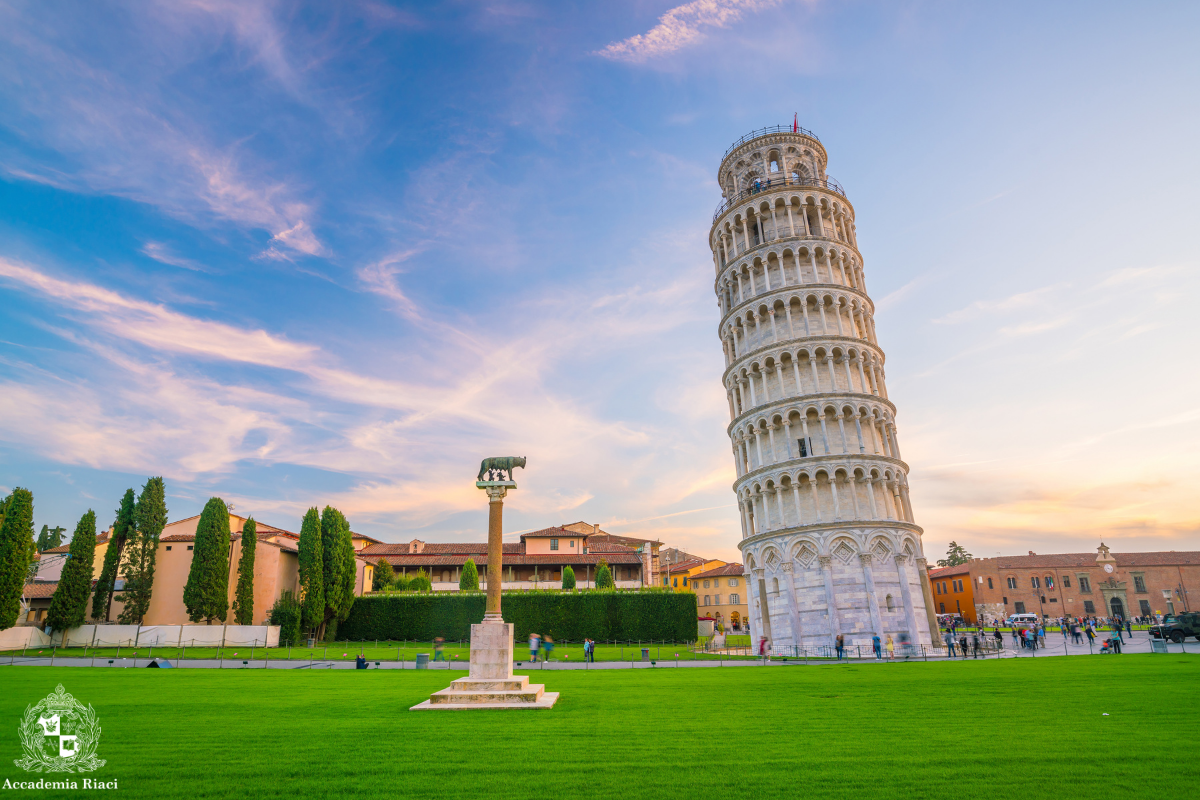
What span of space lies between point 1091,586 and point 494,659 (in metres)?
108

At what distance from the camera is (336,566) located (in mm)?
52375

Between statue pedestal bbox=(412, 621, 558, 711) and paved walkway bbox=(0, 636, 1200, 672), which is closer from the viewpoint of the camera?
statue pedestal bbox=(412, 621, 558, 711)

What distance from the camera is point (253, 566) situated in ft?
169

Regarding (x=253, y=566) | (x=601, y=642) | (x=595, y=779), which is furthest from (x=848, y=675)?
(x=253, y=566)

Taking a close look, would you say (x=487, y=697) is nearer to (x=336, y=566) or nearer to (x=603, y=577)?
(x=336, y=566)

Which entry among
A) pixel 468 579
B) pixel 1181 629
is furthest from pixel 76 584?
pixel 1181 629

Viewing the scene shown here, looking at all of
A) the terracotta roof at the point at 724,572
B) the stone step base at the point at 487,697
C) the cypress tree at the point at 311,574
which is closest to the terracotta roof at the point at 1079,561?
the terracotta roof at the point at 724,572

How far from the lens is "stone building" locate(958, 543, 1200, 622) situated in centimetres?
9169

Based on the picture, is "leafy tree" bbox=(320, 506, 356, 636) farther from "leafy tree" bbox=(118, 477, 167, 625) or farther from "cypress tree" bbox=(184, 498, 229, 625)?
"leafy tree" bbox=(118, 477, 167, 625)

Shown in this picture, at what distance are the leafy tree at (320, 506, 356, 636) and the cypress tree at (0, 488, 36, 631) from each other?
62.8 feet

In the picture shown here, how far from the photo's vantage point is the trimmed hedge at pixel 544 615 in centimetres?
5269

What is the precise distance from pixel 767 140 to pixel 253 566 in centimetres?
5808

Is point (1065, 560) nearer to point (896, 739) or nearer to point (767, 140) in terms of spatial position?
point (767, 140)

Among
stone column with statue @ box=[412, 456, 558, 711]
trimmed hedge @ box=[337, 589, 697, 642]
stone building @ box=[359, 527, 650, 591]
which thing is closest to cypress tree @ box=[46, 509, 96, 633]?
trimmed hedge @ box=[337, 589, 697, 642]
